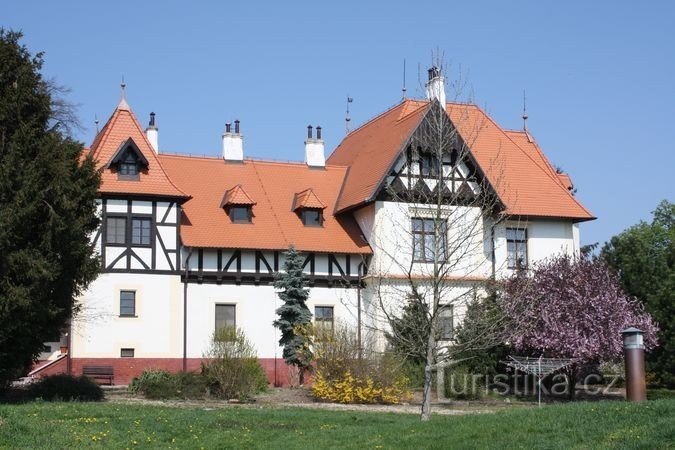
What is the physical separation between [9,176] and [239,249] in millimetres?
12560

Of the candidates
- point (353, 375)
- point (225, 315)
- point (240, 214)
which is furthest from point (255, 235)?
point (353, 375)

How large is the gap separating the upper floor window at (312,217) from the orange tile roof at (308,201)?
28 centimetres

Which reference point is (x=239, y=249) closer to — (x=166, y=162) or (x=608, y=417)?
(x=166, y=162)

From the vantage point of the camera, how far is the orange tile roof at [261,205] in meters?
34.6

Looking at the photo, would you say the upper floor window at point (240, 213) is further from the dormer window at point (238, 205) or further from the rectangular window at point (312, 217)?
the rectangular window at point (312, 217)

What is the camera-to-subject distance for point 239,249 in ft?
112

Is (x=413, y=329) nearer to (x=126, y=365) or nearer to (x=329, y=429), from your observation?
(x=329, y=429)

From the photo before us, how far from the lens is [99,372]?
3183 cm

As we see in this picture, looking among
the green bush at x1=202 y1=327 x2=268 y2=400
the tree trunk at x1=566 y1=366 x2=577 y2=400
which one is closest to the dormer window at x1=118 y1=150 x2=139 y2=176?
the green bush at x1=202 y1=327 x2=268 y2=400

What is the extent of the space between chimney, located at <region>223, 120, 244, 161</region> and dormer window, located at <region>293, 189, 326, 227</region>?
12.8 feet

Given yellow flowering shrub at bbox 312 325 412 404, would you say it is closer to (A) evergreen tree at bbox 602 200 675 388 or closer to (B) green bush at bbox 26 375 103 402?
(B) green bush at bbox 26 375 103 402

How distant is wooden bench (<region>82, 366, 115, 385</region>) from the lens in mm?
31719

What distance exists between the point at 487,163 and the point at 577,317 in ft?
29.7

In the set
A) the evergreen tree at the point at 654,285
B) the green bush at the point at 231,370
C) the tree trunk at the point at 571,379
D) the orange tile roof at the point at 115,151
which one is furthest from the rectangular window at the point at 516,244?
the green bush at the point at 231,370
